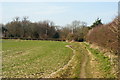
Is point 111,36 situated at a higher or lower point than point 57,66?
higher

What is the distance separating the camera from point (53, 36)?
90.0m

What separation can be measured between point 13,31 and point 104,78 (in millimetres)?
81087

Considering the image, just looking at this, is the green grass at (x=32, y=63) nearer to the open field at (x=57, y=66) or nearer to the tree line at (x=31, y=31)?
the open field at (x=57, y=66)

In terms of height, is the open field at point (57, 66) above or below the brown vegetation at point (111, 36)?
below

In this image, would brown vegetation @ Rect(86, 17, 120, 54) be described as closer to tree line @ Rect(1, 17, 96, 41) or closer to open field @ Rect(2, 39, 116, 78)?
open field @ Rect(2, 39, 116, 78)

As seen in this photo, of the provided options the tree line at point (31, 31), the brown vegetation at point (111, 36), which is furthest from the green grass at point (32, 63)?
the tree line at point (31, 31)

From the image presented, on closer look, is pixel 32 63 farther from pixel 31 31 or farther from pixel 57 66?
pixel 31 31

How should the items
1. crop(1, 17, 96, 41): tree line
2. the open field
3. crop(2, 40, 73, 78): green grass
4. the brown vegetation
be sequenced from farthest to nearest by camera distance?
crop(1, 17, 96, 41): tree line < the brown vegetation < crop(2, 40, 73, 78): green grass < the open field

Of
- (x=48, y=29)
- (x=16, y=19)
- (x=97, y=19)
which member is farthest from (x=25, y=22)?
(x=97, y=19)

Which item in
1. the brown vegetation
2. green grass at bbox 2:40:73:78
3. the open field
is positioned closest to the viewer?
the open field

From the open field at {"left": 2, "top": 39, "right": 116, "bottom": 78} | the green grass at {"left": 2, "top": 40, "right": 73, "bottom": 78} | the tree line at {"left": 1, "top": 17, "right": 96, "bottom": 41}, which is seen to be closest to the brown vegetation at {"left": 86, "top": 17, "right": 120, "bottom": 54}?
the open field at {"left": 2, "top": 39, "right": 116, "bottom": 78}

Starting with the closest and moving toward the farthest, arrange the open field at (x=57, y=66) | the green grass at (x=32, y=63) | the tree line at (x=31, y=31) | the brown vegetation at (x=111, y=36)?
the open field at (x=57, y=66) < the green grass at (x=32, y=63) < the brown vegetation at (x=111, y=36) < the tree line at (x=31, y=31)

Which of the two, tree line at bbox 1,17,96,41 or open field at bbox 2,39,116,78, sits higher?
tree line at bbox 1,17,96,41

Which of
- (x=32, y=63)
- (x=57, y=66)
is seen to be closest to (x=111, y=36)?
(x=57, y=66)
